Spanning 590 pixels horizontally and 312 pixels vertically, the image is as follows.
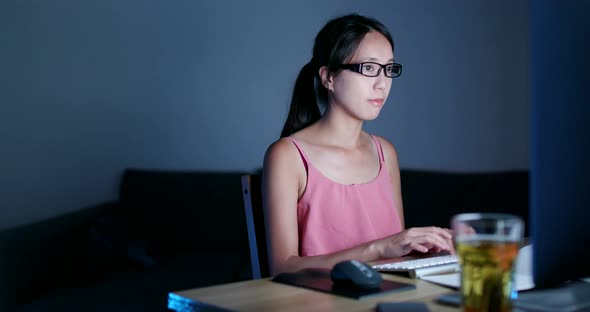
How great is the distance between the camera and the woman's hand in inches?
55.3

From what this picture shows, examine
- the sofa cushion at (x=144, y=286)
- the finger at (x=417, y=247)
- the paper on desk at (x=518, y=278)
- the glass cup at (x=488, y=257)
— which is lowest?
the sofa cushion at (x=144, y=286)

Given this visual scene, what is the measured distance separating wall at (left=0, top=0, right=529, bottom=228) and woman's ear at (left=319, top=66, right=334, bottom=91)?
1.60m

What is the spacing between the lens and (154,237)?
3529 mm

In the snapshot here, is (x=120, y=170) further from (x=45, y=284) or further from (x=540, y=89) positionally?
(x=540, y=89)

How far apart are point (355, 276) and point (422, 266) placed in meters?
0.22

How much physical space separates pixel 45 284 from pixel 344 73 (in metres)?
1.57

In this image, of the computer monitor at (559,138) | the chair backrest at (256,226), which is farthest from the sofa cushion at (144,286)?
the computer monitor at (559,138)

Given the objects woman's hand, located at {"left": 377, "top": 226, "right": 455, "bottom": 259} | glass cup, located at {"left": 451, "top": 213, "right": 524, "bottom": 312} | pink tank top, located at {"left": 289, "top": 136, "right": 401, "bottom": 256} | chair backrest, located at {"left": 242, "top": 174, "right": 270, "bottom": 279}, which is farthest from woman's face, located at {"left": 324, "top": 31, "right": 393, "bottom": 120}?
glass cup, located at {"left": 451, "top": 213, "right": 524, "bottom": 312}

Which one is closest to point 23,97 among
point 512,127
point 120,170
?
point 120,170

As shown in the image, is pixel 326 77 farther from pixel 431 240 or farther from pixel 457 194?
pixel 457 194

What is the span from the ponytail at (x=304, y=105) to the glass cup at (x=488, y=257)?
1107 mm

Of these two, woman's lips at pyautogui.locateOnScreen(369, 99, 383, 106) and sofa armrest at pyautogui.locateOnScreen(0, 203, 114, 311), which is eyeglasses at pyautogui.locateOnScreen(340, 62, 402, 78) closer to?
woman's lips at pyautogui.locateOnScreen(369, 99, 383, 106)

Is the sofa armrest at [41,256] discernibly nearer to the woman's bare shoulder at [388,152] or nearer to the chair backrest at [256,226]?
the chair backrest at [256,226]

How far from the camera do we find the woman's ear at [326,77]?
188 centimetres
